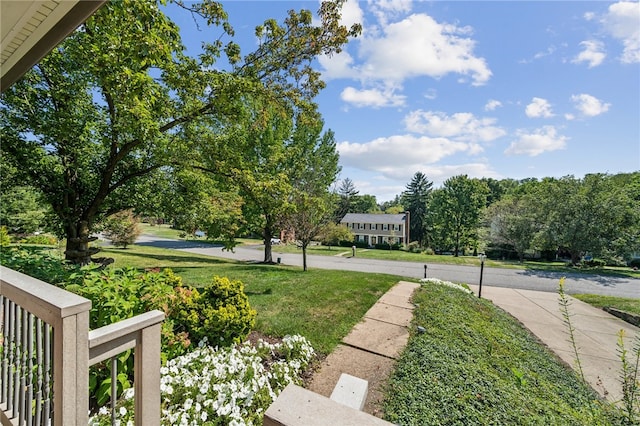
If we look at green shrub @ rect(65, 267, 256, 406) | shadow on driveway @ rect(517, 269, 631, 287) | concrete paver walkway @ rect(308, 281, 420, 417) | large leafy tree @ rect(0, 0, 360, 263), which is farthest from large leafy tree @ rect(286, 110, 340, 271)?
shadow on driveway @ rect(517, 269, 631, 287)

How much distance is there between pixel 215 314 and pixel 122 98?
12.6ft

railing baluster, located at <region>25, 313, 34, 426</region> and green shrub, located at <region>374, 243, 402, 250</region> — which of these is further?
green shrub, located at <region>374, 243, 402, 250</region>

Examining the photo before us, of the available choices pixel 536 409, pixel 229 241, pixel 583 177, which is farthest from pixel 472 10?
pixel 583 177

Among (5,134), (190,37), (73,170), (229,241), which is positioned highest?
(190,37)

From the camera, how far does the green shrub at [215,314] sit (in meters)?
3.29

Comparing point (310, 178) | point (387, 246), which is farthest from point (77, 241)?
point (387, 246)

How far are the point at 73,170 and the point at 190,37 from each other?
13.6 feet

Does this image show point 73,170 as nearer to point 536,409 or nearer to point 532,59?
point 536,409

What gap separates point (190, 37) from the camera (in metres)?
5.48

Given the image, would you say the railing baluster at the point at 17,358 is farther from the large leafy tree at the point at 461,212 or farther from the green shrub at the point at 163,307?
the large leafy tree at the point at 461,212

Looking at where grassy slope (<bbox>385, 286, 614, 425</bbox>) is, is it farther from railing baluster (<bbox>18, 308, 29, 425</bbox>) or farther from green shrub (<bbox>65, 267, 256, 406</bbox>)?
railing baluster (<bbox>18, 308, 29, 425</bbox>)

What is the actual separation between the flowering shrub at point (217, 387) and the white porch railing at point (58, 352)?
474mm

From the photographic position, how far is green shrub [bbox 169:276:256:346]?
329 cm

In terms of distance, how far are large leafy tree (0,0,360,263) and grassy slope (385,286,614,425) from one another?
17.6ft
